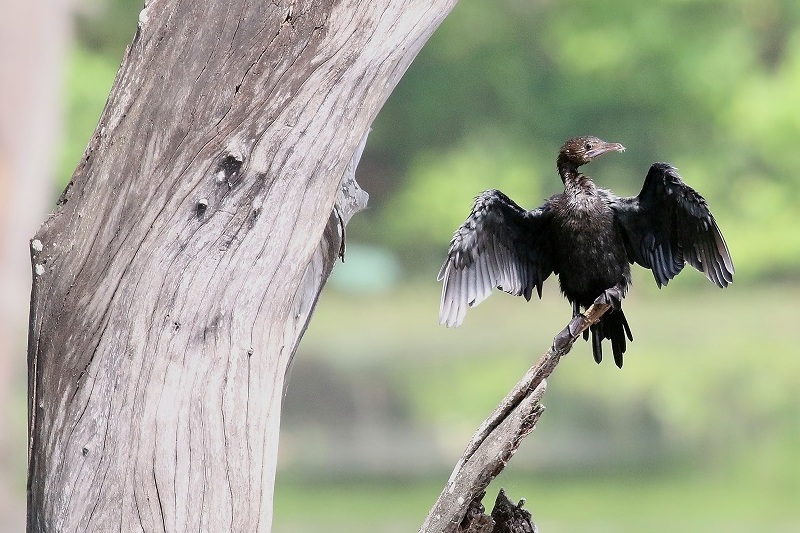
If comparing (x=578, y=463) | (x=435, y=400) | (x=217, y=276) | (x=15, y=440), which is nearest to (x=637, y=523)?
(x=578, y=463)

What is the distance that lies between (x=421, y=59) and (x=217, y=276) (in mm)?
13681

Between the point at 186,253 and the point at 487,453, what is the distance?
645 millimetres

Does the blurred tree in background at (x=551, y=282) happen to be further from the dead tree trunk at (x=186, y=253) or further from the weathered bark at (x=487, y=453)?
the dead tree trunk at (x=186, y=253)

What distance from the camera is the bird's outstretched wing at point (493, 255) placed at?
2566 millimetres

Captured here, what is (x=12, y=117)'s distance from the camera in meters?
7.48

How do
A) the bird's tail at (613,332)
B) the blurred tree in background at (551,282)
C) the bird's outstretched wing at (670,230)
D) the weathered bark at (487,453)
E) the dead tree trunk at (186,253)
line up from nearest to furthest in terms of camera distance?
the dead tree trunk at (186,253), the weathered bark at (487,453), the bird's outstretched wing at (670,230), the bird's tail at (613,332), the blurred tree in background at (551,282)

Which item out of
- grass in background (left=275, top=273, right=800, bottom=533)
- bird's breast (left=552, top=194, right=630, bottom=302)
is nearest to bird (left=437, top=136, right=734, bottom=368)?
bird's breast (left=552, top=194, right=630, bottom=302)

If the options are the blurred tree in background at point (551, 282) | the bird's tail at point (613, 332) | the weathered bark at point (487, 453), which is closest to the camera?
the weathered bark at point (487, 453)

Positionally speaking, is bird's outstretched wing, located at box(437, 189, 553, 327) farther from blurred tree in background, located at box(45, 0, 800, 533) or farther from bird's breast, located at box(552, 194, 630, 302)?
blurred tree in background, located at box(45, 0, 800, 533)

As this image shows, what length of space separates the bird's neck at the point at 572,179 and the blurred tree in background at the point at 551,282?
4.13 metres

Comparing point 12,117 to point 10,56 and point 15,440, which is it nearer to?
point 10,56

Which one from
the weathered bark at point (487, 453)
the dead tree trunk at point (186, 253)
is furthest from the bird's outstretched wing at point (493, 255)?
the dead tree trunk at point (186, 253)

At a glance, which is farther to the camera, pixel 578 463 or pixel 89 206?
pixel 578 463

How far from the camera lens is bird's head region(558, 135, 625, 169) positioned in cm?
266
